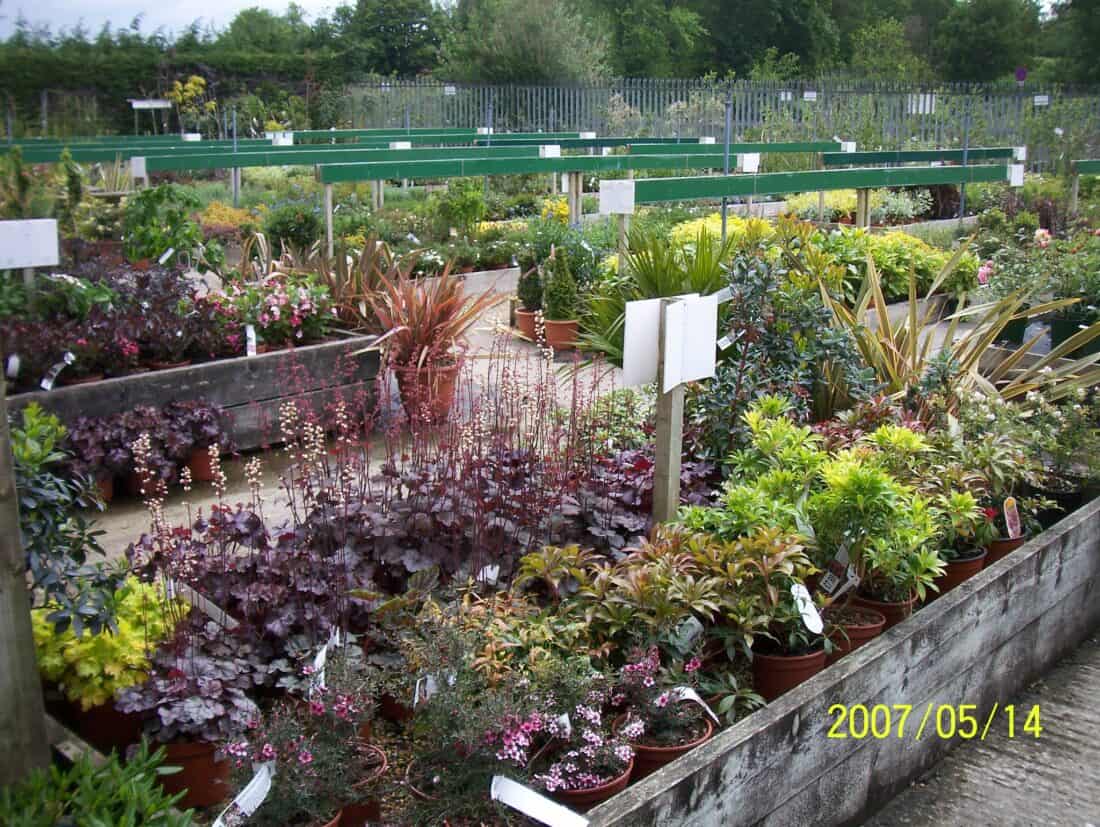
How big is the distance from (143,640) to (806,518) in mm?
2055

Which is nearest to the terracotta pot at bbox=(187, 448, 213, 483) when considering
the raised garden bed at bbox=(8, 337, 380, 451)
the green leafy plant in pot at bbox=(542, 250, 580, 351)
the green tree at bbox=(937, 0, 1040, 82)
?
the raised garden bed at bbox=(8, 337, 380, 451)

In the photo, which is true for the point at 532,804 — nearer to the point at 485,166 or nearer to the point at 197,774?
the point at 197,774

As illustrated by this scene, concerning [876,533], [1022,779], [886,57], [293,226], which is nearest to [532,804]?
[876,533]

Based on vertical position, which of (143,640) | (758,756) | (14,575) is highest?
(14,575)

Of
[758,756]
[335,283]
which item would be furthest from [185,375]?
[758,756]

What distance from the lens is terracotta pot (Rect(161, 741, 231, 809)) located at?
2.83m

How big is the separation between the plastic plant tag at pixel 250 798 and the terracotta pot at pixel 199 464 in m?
3.55

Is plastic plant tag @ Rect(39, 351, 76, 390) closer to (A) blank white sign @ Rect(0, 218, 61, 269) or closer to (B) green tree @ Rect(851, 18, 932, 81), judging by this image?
(A) blank white sign @ Rect(0, 218, 61, 269)

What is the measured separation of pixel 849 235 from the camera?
955cm

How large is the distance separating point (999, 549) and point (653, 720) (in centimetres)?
203

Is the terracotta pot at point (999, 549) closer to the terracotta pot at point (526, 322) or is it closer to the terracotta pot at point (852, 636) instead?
the terracotta pot at point (852, 636)

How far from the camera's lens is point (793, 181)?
28.9 ft

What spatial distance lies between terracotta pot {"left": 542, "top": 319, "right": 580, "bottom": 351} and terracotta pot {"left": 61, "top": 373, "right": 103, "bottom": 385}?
357cm

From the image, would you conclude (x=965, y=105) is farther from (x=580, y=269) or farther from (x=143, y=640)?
(x=143, y=640)
